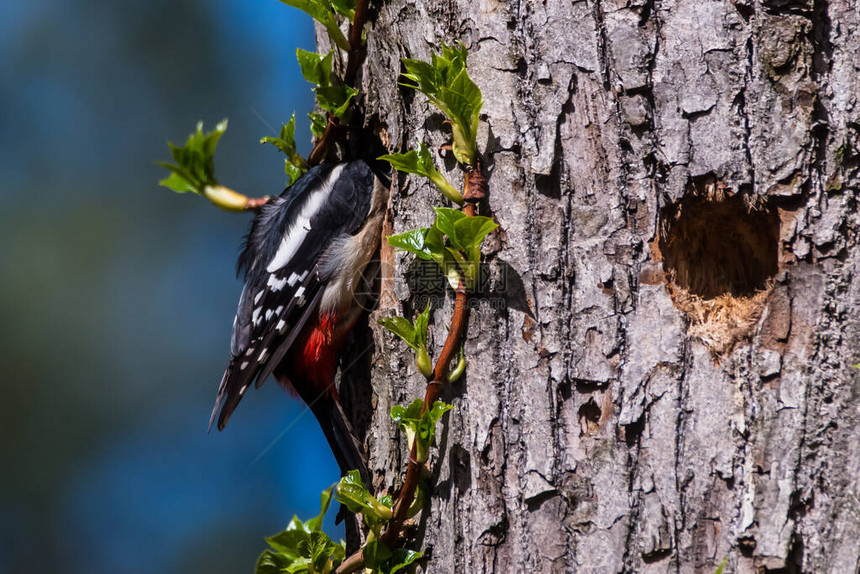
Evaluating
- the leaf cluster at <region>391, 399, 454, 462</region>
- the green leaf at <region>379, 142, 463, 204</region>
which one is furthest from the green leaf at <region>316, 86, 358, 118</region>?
the leaf cluster at <region>391, 399, 454, 462</region>

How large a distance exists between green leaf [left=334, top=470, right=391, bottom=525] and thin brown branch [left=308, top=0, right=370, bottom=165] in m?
0.99

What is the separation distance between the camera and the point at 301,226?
2.25 meters

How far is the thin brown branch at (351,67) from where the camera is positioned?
182 centimetres

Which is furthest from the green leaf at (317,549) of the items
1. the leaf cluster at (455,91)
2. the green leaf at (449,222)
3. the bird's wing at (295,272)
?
the leaf cluster at (455,91)

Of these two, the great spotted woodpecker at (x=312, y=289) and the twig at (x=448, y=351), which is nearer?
the twig at (x=448, y=351)

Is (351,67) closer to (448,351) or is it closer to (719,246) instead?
(448,351)

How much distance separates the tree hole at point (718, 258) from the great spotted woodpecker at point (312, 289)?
96cm

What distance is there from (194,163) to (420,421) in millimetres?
759

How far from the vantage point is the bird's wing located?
2.16m

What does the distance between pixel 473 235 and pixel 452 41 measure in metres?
0.48

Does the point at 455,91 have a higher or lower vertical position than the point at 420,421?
higher

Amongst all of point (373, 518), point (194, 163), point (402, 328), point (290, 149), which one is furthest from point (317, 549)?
point (290, 149)

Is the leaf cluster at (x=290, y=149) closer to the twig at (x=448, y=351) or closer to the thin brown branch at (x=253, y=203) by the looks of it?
the thin brown branch at (x=253, y=203)

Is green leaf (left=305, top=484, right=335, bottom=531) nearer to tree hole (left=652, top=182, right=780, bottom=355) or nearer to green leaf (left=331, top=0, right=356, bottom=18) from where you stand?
tree hole (left=652, top=182, right=780, bottom=355)
